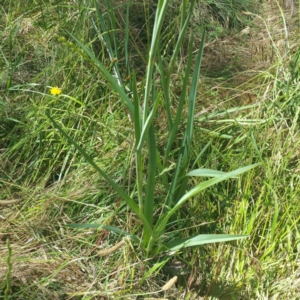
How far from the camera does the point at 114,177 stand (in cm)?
179

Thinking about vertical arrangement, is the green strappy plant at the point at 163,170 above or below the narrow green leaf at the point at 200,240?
above

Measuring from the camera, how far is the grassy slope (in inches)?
62.6

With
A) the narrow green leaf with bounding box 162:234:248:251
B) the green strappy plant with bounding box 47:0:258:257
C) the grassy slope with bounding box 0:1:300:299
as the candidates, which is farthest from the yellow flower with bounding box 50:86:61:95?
the narrow green leaf with bounding box 162:234:248:251

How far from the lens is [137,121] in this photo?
1.36 m

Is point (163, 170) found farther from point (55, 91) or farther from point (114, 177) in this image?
point (55, 91)

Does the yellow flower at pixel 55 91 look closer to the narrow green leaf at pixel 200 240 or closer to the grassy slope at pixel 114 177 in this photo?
the grassy slope at pixel 114 177

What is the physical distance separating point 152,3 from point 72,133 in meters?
0.88

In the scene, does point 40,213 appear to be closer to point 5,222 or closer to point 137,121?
point 5,222

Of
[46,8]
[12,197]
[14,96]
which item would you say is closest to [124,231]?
[12,197]

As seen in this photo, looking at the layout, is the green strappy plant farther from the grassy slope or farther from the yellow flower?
the yellow flower

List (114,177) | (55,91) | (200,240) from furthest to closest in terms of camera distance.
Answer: (55,91) → (114,177) → (200,240)

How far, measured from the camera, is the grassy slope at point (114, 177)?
159 cm

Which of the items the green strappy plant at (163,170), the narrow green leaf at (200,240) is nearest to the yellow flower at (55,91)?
the green strappy plant at (163,170)

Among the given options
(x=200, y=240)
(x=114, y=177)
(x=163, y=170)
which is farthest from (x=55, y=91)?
(x=200, y=240)
